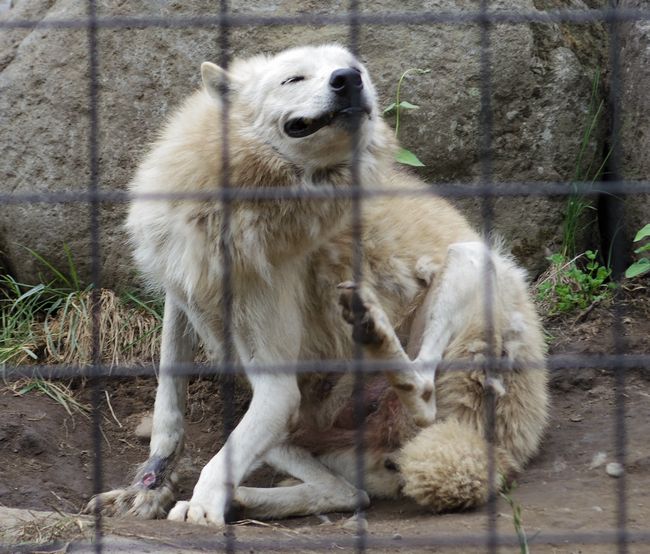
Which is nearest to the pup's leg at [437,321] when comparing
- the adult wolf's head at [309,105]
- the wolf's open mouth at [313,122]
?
the adult wolf's head at [309,105]

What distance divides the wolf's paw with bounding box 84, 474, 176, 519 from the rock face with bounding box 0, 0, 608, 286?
1693 mm

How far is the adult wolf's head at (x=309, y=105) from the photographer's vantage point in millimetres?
3908

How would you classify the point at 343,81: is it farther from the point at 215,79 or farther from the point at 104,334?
the point at 104,334

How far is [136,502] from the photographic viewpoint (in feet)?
13.3

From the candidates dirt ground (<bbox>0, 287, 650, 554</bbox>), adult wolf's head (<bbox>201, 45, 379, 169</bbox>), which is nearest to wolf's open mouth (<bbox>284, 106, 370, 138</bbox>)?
adult wolf's head (<bbox>201, 45, 379, 169</bbox>)

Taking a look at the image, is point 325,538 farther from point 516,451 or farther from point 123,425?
point 123,425

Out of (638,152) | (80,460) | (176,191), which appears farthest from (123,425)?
(638,152)

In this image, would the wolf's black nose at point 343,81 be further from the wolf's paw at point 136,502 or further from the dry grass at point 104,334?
the dry grass at point 104,334

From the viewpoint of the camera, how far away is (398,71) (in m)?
5.67

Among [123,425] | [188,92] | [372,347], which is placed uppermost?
[188,92]

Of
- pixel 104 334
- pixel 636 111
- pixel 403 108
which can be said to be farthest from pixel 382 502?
pixel 636 111

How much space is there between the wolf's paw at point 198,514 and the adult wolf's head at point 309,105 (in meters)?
1.37

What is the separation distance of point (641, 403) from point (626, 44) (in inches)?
85.3

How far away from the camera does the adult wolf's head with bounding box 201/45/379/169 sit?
12.8 ft
